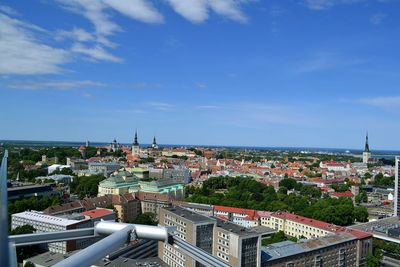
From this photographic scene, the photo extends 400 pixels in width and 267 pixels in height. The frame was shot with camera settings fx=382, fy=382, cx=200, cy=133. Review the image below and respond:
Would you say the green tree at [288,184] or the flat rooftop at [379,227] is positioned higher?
the green tree at [288,184]

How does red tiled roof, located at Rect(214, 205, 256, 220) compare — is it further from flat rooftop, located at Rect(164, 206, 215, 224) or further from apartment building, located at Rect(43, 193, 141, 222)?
flat rooftop, located at Rect(164, 206, 215, 224)

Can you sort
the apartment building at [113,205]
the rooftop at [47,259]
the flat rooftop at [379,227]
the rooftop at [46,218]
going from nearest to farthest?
the rooftop at [47,259]
the rooftop at [46,218]
the flat rooftop at [379,227]
the apartment building at [113,205]

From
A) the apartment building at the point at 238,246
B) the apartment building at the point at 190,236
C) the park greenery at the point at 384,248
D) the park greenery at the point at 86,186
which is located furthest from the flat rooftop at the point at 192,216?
the park greenery at the point at 86,186

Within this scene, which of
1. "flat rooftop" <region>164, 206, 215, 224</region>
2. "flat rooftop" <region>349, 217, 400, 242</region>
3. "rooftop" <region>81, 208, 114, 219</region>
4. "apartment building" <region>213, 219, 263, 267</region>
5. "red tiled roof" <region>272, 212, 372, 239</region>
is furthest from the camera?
"rooftop" <region>81, 208, 114, 219</region>

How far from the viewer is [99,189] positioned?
26312 mm

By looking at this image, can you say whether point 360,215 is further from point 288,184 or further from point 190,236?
point 190,236

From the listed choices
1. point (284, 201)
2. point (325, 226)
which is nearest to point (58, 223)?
point (325, 226)

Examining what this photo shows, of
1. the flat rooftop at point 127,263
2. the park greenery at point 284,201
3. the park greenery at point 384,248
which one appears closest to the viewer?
the flat rooftop at point 127,263

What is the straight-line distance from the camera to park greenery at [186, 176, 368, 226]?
769 inches

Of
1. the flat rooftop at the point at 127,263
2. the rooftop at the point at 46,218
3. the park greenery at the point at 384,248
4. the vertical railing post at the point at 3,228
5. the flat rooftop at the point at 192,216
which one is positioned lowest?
the park greenery at the point at 384,248

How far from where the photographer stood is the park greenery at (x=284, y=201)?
64.1 ft

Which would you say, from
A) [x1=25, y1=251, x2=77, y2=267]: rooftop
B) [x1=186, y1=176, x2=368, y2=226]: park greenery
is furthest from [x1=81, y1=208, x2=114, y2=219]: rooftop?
[x1=186, y1=176, x2=368, y2=226]: park greenery

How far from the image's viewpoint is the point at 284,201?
23.4m

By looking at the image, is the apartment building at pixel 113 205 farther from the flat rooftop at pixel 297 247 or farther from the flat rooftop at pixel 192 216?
the flat rooftop at pixel 297 247
